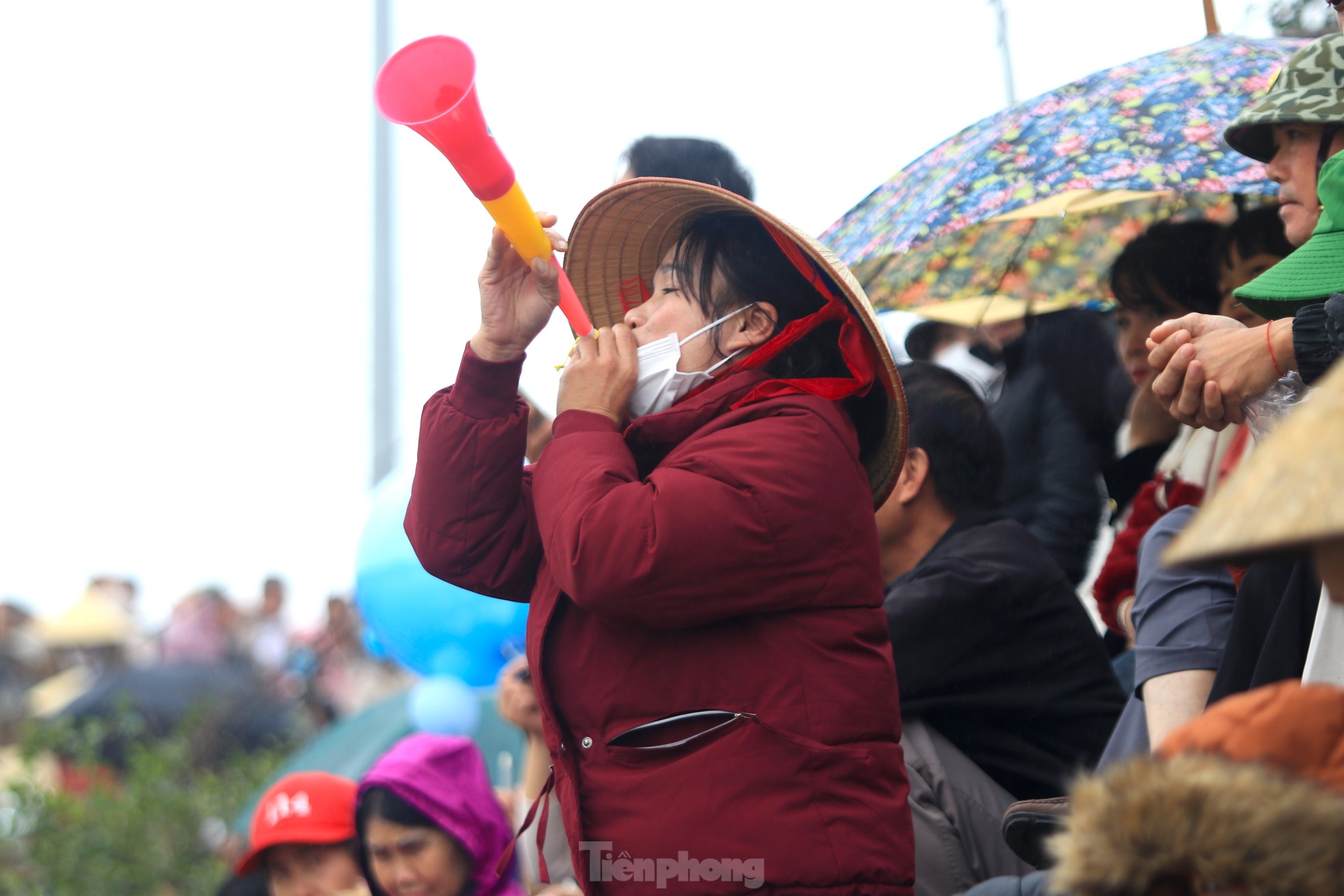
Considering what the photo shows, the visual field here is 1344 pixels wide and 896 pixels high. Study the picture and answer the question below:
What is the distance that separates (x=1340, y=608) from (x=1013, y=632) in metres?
1.18

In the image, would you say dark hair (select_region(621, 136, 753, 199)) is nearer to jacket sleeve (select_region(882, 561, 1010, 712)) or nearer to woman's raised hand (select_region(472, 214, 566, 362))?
woman's raised hand (select_region(472, 214, 566, 362))

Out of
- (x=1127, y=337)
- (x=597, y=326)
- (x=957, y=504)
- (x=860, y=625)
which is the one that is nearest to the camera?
(x=860, y=625)

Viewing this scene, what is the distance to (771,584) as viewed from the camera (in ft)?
6.05

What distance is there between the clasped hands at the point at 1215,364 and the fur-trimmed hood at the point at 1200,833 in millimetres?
944

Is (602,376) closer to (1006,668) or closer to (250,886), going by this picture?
(1006,668)

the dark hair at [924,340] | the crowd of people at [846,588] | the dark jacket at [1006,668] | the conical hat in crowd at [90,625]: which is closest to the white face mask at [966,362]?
the dark hair at [924,340]

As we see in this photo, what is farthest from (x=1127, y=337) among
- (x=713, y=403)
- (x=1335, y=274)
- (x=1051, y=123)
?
(x=713, y=403)

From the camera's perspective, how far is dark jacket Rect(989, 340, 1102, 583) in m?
3.72

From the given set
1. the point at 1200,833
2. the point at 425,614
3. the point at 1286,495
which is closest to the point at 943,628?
the point at 1200,833

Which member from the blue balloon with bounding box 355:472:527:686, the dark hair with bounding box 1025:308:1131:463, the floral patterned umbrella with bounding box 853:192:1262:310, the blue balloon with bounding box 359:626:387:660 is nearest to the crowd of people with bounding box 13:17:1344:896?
the dark hair with bounding box 1025:308:1131:463

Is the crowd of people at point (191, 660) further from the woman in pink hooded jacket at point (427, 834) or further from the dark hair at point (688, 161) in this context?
the dark hair at point (688, 161)

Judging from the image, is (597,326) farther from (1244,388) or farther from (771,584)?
(1244,388)

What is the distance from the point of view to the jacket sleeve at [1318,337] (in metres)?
1.78

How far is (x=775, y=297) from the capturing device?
220 cm
